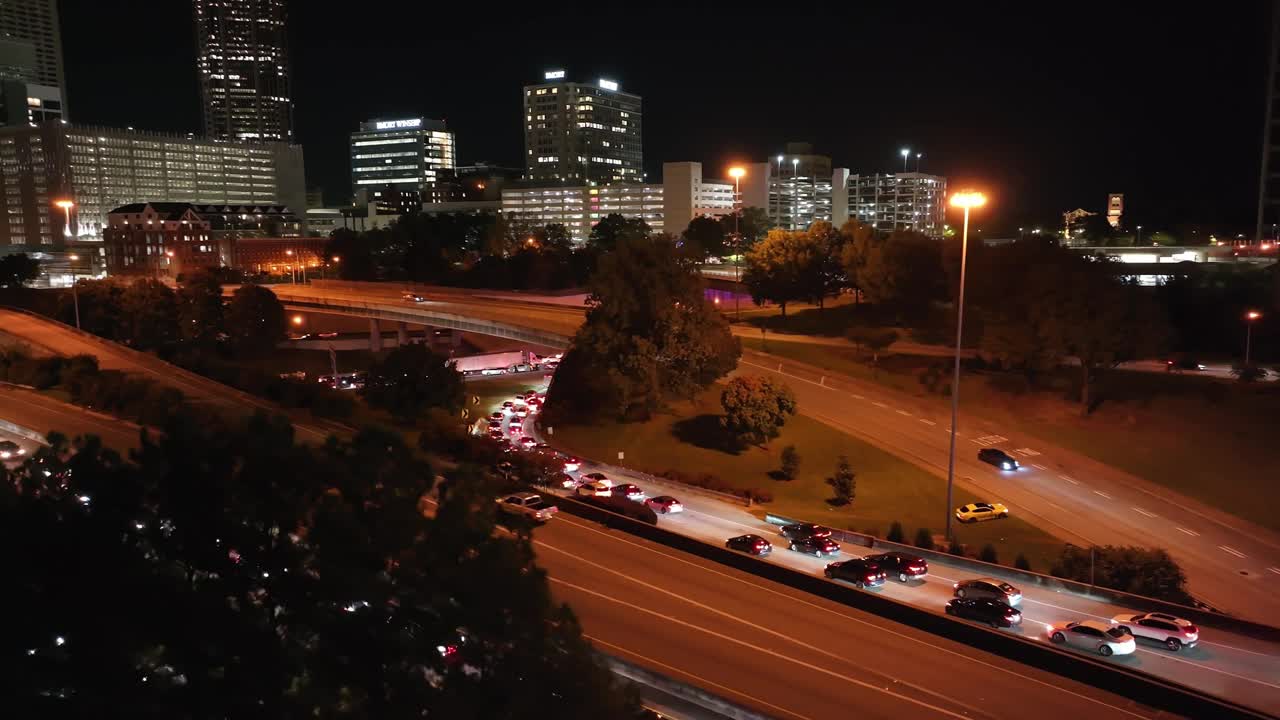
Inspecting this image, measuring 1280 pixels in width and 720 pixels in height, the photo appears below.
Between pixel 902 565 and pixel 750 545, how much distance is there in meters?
4.55

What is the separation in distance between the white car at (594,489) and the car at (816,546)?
8.17 m

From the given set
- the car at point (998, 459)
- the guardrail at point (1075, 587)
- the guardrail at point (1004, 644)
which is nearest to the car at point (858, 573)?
the guardrail at point (1075, 587)

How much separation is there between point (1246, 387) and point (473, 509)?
45.8m

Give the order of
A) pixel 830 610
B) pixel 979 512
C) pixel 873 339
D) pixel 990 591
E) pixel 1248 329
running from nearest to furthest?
pixel 830 610 < pixel 990 591 < pixel 979 512 < pixel 1248 329 < pixel 873 339

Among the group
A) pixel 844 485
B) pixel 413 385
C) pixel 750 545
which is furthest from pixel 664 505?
pixel 413 385

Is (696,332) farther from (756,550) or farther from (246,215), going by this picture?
(246,215)

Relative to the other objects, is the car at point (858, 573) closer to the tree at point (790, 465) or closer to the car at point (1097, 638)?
the car at point (1097, 638)

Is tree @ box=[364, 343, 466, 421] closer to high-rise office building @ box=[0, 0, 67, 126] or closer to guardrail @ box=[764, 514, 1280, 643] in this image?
guardrail @ box=[764, 514, 1280, 643]

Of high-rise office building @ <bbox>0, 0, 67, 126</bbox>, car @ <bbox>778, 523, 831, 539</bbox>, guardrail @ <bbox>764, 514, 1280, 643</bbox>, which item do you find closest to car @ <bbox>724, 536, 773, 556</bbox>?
car @ <bbox>778, 523, 831, 539</bbox>

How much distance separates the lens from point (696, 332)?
42219mm

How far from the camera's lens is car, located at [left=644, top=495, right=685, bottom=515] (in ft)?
106

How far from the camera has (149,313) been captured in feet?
205

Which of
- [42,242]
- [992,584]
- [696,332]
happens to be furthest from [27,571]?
[42,242]

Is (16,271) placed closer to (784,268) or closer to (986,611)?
(784,268)
